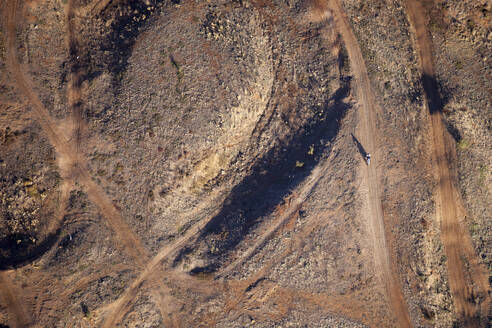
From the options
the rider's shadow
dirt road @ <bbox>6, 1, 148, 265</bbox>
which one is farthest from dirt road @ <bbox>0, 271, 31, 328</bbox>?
the rider's shadow

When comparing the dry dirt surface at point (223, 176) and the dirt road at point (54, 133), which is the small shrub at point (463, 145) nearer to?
the dry dirt surface at point (223, 176)

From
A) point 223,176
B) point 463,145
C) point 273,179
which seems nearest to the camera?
point 463,145

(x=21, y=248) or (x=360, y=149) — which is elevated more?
(x=21, y=248)

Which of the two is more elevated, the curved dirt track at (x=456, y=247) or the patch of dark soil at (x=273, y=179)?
the patch of dark soil at (x=273, y=179)

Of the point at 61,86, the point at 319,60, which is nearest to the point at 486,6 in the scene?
the point at 319,60

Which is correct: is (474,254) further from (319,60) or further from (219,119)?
(219,119)

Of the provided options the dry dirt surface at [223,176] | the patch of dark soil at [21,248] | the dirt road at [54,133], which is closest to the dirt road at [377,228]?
the dry dirt surface at [223,176]

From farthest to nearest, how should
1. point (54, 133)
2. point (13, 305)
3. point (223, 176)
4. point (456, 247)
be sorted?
1. point (223, 176)
2. point (456, 247)
3. point (54, 133)
4. point (13, 305)

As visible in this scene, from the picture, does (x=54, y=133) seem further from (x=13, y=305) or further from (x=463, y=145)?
(x=463, y=145)

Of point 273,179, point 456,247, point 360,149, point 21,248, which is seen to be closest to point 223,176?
point 273,179

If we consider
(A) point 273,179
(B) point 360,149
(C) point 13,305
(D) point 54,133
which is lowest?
(B) point 360,149
